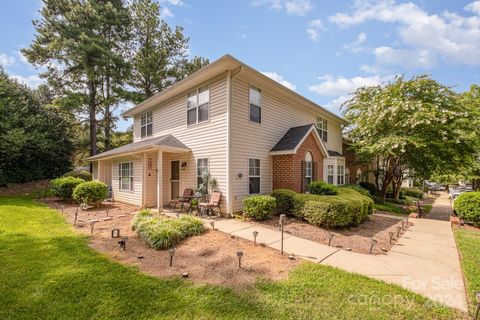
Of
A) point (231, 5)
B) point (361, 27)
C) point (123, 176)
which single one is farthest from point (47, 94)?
point (361, 27)

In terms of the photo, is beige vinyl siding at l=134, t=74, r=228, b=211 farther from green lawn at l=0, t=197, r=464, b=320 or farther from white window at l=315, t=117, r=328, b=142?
white window at l=315, t=117, r=328, b=142

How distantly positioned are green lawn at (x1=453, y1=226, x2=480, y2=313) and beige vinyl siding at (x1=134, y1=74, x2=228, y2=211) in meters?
6.82

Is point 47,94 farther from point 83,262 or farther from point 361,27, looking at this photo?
point 361,27

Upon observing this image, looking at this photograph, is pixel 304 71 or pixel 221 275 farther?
pixel 304 71

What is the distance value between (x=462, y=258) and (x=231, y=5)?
446 inches

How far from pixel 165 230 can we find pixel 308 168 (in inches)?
300

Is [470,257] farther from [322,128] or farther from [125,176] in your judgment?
[125,176]

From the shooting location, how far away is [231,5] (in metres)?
9.71

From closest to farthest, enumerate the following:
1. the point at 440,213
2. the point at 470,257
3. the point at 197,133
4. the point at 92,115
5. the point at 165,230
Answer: the point at 470,257, the point at 165,230, the point at 197,133, the point at 440,213, the point at 92,115

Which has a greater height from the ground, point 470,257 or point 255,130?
point 255,130

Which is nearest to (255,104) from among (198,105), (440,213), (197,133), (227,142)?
(227,142)

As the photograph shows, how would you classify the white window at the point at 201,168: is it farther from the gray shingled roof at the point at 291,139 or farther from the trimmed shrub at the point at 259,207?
the gray shingled roof at the point at 291,139

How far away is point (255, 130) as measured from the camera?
10.1m

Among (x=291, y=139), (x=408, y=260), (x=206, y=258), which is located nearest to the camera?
(x=206, y=258)
